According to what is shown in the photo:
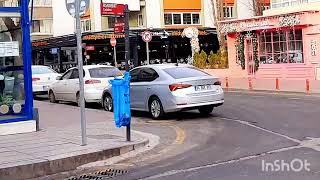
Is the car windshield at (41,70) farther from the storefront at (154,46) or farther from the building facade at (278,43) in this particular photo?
the storefront at (154,46)

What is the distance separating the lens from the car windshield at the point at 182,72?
1517 cm

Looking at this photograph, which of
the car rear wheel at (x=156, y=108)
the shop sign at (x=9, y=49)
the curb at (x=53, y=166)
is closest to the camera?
the curb at (x=53, y=166)

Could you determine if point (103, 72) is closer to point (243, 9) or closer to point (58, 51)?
point (58, 51)

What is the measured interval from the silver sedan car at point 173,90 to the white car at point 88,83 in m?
3.08

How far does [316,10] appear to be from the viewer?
29.0 meters

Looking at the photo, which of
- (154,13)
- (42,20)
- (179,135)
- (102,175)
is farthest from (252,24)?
(42,20)

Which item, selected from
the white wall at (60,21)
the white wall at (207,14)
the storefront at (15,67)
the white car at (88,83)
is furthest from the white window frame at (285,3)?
the white wall at (60,21)

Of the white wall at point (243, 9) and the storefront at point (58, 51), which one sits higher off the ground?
the white wall at point (243, 9)

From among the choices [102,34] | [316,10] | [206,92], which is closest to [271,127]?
[206,92]

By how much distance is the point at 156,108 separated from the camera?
15.2 m

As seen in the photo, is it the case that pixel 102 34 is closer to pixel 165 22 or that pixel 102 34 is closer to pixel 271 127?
pixel 165 22

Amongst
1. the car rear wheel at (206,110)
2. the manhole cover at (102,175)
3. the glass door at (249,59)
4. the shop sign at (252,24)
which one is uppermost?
the shop sign at (252,24)

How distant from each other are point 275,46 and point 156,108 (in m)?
18.4

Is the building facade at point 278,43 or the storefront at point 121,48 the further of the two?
the storefront at point 121,48
